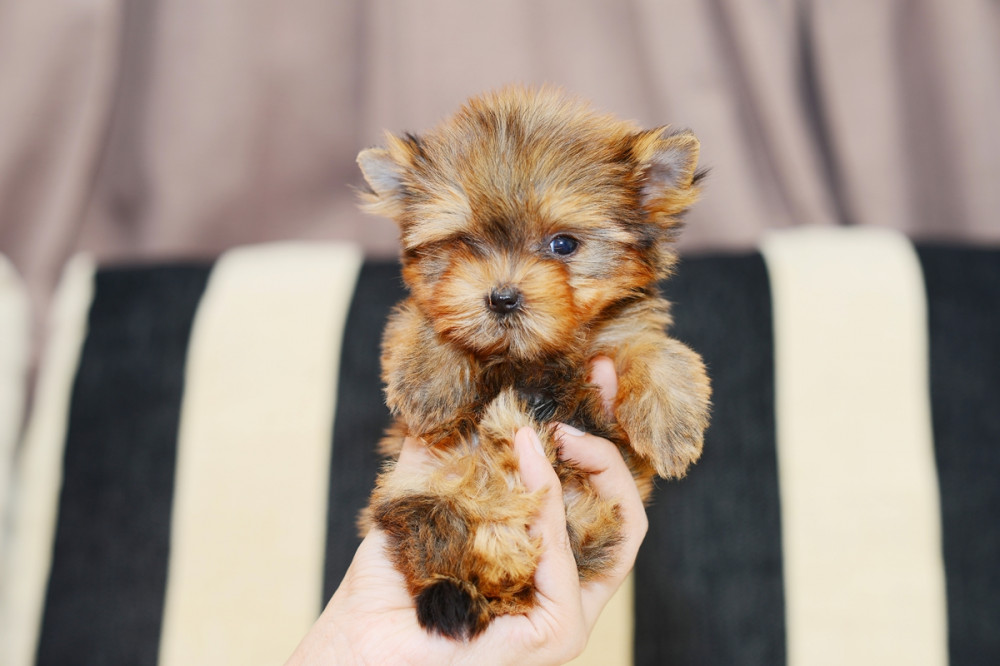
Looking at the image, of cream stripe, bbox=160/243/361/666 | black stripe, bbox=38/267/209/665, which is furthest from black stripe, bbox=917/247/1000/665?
black stripe, bbox=38/267/209/665

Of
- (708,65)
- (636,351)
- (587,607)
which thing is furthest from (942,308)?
(587,607)

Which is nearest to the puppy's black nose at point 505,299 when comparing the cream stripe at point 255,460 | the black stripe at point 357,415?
the black stripe at point 357,415

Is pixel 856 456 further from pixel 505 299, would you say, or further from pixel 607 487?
pixel 505 299

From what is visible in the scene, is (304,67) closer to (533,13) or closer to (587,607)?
(533,13)

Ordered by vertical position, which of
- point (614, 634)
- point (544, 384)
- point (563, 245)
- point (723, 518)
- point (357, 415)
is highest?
point (563, 245)

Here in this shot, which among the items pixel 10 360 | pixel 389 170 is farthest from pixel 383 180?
pixel 10 360
